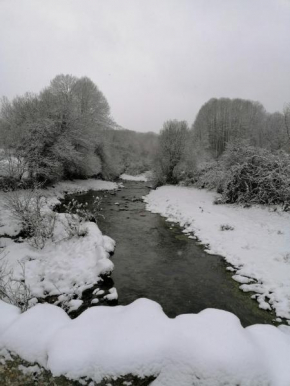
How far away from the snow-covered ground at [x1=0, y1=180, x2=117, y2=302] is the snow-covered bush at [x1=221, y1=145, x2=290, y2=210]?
9.60 meters

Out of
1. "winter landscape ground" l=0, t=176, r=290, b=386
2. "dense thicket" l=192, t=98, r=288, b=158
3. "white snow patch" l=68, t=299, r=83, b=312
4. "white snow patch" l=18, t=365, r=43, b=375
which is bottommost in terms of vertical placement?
"white snow patch" l=68, t=299, r=83, b=312

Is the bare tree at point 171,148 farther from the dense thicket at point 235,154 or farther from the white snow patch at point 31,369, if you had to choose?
the white snow patch at point 31,369

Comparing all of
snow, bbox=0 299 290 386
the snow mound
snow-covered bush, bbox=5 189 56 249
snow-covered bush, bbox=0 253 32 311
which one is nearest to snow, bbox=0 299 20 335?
snow, bbox=0 299 290 386

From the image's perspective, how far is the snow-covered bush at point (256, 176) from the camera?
13.9 metres

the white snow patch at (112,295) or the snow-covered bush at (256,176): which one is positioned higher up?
the snow-covered bush at (256,176)

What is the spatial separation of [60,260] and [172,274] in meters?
4.05

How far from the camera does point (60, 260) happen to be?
8.37 m

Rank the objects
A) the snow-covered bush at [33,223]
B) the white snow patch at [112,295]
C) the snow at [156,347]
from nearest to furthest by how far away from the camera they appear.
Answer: the snow at [156,347] < the white snow patch at [112,295] < the snow-covered bush at [33,223]

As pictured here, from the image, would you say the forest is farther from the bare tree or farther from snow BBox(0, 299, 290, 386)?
snow BBox(0, 299, 290, 386)

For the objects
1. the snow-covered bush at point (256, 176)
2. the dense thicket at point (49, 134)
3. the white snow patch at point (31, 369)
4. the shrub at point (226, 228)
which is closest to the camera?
the white snow patch at point (31, 369)

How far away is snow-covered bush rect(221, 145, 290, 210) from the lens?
13922mm

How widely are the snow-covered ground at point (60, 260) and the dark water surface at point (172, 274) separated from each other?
0.77 metres

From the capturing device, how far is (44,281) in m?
7.25

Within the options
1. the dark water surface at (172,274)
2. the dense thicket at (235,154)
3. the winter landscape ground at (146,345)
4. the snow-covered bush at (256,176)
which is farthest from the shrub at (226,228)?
the winter landscape ground at (146,345)
